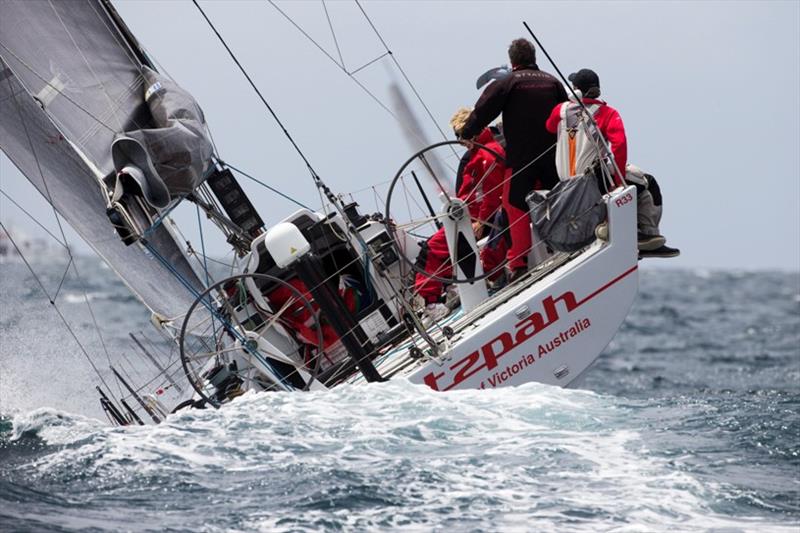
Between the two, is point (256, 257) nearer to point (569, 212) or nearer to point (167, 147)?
point (167, 147)

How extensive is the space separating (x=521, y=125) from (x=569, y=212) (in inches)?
→ 22.8

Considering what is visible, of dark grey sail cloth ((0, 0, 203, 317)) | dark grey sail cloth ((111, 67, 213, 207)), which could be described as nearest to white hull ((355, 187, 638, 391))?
dark grey sail cloth ((111, 67, 213, 207))

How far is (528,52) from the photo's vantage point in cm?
790

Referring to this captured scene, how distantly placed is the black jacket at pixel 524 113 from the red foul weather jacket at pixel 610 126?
0.09m

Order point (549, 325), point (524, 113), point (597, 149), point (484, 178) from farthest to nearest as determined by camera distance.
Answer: point (484, 178)
point (524, 113)
point (597, 149)
point (549, 325)

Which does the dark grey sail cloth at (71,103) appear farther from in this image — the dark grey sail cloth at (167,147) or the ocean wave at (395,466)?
the ocean wave at (395,466)

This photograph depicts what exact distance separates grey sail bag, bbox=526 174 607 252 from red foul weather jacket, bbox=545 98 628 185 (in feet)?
0.84

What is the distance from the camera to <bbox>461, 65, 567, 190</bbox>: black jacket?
777 centimetres

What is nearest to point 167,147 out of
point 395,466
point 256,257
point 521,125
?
point 256,257

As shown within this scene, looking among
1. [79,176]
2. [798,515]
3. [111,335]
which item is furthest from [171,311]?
[111,335]

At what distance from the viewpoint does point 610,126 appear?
25.7ft

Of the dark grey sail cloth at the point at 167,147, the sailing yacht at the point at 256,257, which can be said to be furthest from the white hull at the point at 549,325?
the dark grey sail cloth at the point at 167,147

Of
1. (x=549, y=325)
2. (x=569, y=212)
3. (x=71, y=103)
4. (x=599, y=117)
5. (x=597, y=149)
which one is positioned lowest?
(x=549, y=325)

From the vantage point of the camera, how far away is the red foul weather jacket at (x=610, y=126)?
7777 mm
